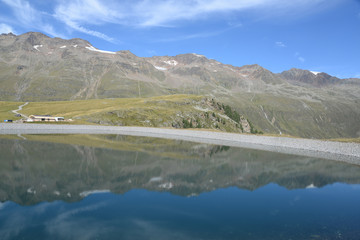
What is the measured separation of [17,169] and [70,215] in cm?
1454

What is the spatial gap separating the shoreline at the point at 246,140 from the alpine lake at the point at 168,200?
18231 mm

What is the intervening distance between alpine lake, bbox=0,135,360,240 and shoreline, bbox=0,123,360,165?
18.2 metres

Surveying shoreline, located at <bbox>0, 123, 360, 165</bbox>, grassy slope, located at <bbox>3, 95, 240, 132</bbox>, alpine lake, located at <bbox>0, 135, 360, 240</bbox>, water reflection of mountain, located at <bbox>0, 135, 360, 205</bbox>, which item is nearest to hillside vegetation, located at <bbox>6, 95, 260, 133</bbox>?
grassy slope, located at <bbox>3, 95, 240, 132</bbox>

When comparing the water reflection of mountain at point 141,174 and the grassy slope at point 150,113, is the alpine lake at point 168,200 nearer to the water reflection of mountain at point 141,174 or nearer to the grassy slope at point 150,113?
the water reflection of mountain at point 141,174

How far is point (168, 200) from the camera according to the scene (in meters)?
20.7

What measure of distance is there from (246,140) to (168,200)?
56.2 metres

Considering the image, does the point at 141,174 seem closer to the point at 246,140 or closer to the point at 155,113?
the point at 246,140

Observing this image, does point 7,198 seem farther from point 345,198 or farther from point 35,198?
point 345,198

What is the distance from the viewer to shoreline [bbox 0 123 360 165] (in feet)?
169

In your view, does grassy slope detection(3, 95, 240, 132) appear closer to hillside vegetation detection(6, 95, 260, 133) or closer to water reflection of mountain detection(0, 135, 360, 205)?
hillside vegetation detection(6, 95, 260, 133)

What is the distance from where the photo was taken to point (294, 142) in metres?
61.8

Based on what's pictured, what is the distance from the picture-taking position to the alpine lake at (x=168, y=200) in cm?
1518

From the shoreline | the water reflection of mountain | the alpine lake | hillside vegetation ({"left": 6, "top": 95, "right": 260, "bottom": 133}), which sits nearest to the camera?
the alpine lake

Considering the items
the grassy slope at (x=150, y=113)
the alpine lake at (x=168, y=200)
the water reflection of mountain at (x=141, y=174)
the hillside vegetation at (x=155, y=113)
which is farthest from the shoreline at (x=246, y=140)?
the alpine lake at (x=168, y=200)
